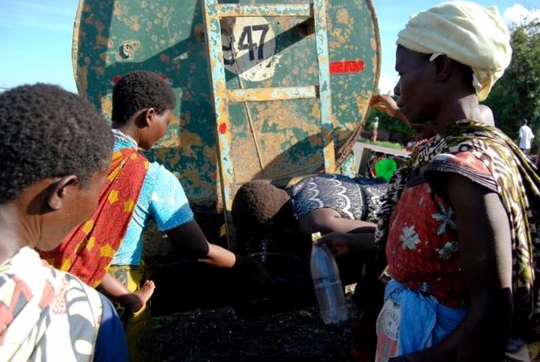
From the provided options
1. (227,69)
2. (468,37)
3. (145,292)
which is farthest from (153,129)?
(468,37)

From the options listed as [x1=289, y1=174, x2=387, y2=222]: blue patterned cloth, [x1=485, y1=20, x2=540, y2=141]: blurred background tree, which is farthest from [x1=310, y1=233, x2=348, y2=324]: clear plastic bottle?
[x1=485, y1=20, x2=540, y2=141]: blurred background tree

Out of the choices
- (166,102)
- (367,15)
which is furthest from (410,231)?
(367,15)

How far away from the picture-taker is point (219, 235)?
10.0 feet

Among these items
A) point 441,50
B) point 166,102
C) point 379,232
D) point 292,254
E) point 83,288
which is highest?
point 441,50

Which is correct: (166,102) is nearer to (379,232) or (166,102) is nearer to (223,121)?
(223,121)

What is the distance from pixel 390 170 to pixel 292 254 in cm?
210

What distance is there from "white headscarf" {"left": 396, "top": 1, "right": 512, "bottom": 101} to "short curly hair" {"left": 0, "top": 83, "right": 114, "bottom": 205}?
904 mm

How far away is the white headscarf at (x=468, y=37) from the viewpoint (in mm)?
1362

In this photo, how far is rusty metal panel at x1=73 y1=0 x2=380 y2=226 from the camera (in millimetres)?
2824

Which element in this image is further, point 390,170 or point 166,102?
point 390,170

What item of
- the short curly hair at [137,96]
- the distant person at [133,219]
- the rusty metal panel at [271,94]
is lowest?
the distant person at [133,219]

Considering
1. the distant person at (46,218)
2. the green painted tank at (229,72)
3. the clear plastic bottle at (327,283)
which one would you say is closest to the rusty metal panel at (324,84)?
the green painted tank at (229,72)

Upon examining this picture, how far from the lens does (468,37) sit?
1.35 meters

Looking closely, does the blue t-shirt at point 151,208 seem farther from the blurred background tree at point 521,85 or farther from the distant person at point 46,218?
the blurred background tree at point 521,85
